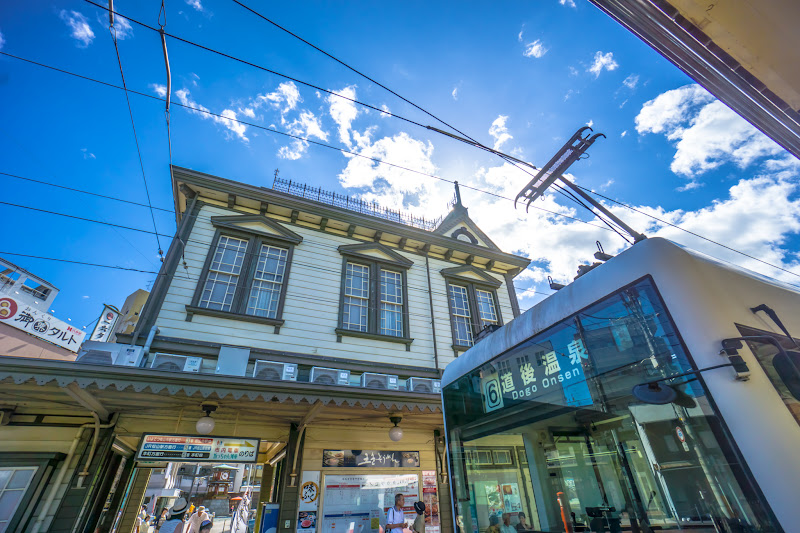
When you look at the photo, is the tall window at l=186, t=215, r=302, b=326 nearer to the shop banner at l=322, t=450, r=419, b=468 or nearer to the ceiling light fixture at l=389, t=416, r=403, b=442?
the shop banner at l=322, t=450, r=419, b=468

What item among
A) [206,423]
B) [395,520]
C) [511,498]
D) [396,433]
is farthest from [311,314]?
[511,498]

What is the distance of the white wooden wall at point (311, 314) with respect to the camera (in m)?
8.37

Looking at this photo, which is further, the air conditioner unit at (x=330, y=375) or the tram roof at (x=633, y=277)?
the air conditioner unit at (x=330, y=375)

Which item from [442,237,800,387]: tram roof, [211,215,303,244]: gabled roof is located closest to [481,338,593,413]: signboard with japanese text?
[442,237,800,387]: tram roof

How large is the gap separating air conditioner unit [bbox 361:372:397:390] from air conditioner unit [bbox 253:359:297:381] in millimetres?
1716

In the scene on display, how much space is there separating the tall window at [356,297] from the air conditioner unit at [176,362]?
3.72 metres

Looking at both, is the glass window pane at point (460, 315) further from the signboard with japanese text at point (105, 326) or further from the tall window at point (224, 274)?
the signboard with japanese text at point (105, 326)

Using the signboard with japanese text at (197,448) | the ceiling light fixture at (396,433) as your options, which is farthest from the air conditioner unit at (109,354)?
the ceiling light fixture at (396,433)

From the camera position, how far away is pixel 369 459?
838 centimetres

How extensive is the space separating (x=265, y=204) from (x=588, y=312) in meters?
9.75

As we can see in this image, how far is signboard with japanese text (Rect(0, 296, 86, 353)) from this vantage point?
59.5 feet

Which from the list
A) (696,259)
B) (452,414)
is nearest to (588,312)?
(696,259)

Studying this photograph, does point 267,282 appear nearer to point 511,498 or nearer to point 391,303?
point 391,303

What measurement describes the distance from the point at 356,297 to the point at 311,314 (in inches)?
59.1
